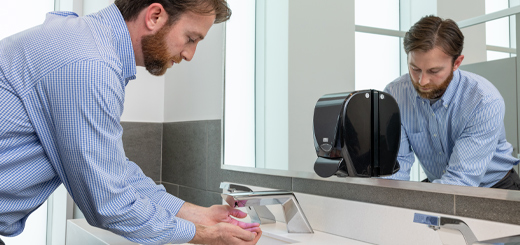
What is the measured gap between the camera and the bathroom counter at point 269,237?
4.69ft

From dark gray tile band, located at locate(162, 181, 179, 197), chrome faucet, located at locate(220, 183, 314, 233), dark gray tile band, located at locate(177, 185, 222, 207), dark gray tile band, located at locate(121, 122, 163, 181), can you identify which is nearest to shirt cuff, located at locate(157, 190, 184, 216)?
chrome faucet, located at locate(220, 183, 314, 233)

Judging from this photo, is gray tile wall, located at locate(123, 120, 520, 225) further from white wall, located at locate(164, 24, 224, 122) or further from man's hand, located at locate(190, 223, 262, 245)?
man's hand, located at locate(190, 223, 262, 245)

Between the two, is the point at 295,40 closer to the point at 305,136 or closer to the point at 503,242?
the point at 305,136

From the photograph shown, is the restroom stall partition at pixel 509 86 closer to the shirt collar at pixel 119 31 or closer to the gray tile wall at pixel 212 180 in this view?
the gray tile wall at pixel 212 180

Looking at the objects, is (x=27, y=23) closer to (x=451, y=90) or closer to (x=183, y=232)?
(x=183, y=232)

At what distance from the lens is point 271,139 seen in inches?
73.0

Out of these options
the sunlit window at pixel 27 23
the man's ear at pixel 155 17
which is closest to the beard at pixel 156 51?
the man's ear at pixel 155 17

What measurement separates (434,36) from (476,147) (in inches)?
11.8

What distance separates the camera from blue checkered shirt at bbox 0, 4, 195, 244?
960 millimetres

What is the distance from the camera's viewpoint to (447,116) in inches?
49.2

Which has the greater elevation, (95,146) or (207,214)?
(95,146)

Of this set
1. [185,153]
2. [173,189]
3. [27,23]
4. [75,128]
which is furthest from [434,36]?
[27,23]

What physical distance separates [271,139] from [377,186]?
563 mm

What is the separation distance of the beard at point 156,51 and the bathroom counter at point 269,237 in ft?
1.86
